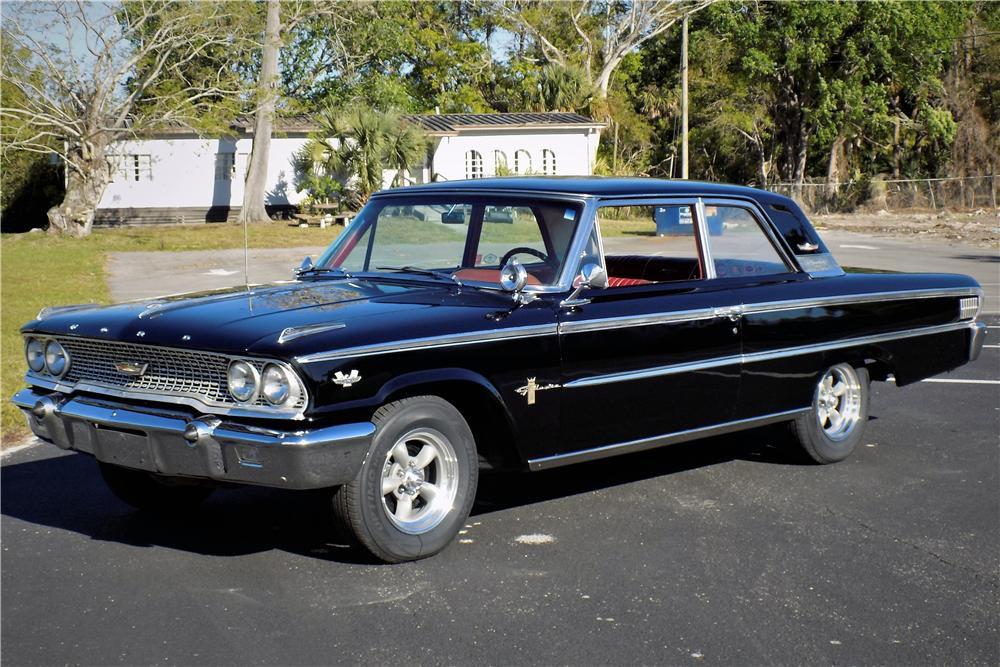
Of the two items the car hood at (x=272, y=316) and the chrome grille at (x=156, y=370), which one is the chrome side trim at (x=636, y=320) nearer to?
the car hood at (x=272, y=316)

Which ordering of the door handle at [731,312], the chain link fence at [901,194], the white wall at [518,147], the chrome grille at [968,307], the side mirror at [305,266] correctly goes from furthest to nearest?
the chain link fence at [901,194] → the white wall at [518,147] → the chrome grille at [968,307] → the side mirror at [305,266] → the door handle at [731,312]

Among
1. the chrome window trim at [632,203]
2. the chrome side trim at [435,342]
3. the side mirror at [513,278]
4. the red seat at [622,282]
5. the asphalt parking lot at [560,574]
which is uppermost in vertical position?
the chrome window trim at [632,203]

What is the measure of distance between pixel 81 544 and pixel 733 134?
53512 millimetres

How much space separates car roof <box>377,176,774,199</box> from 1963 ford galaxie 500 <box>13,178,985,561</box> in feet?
0.08

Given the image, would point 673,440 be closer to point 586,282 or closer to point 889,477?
point 586,282

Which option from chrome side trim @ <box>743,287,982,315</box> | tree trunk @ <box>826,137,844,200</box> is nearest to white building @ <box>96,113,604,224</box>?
tree trunk @ <box>826,137,844,200</box>

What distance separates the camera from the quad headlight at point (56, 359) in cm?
536

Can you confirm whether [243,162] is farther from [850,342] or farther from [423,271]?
[423,271]

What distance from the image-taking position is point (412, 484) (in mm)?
5062

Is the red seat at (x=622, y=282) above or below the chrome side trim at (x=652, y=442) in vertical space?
above

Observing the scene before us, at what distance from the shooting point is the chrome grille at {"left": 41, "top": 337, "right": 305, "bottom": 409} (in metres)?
4.73

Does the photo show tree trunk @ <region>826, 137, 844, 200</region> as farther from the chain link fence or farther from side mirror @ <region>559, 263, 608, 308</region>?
side mirror @ <region>559, 263, 608, 308</region>

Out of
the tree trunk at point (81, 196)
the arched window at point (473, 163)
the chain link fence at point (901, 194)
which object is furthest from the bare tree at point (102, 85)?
the chain link fence at point (901, 194)

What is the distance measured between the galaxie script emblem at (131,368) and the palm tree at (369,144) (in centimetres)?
3052
